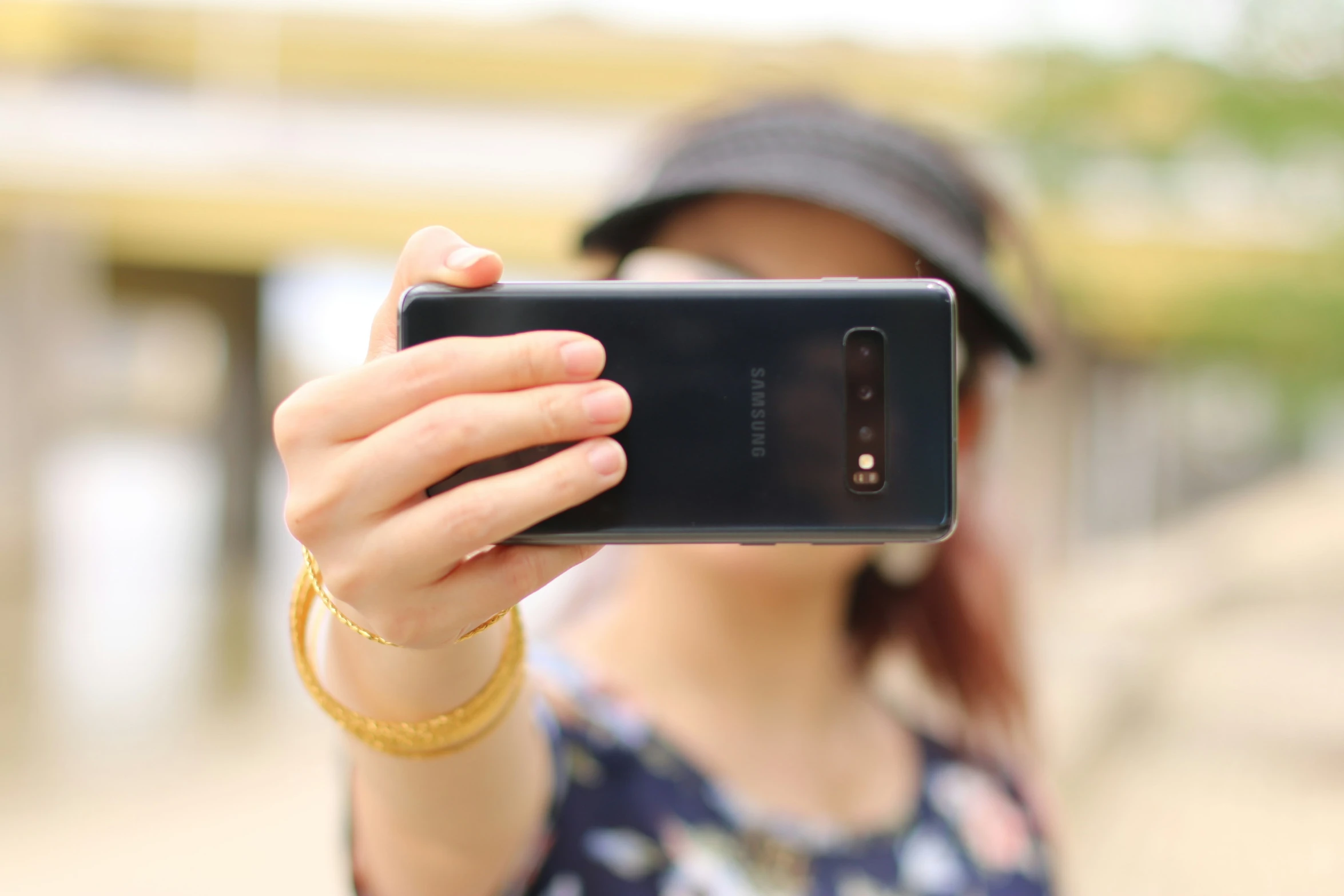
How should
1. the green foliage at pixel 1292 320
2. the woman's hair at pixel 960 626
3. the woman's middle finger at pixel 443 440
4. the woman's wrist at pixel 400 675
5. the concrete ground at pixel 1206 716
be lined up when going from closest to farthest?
the woman's middle finger at pixel 443 440 < the woman's wrist at pixel 400 675 < the woman's hair at pixel 960 626 < the concrete ground at pixel 1206 716 < the green foliage at pixel 1292 320

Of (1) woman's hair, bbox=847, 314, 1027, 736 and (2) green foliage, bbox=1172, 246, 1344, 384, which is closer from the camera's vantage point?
(1) woman's hair, bbox=847, 314, 1027, 736

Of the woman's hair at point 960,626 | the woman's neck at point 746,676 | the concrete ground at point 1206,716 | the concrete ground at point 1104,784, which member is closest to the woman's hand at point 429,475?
the woman's neck at point 746,676

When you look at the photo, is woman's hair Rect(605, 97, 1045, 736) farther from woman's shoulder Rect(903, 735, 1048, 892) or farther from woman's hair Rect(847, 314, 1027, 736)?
woman's shoulder Rect(903, 735, 1048, 892)

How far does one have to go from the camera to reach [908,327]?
80 centimetres

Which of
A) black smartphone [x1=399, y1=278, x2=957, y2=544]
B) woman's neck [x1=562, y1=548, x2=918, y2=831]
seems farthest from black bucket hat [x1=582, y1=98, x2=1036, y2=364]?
woman's neck [x1=562, y1=548, x2=918, y2=831]

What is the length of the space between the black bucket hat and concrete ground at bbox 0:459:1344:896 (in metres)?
0.95

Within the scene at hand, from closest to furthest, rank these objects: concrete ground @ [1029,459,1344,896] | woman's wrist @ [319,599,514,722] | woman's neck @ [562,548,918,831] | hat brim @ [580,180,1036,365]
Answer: woman's wrist @ [319,599,514,722] → hat brim @ [580,180,1036,365] → woman's neck @ [562,548,918,831] → concrete ground @ [1029,459,1344,896]

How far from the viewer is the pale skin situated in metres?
0.65

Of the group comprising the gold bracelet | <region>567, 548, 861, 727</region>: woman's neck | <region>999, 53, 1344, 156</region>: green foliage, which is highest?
<region>999, 53, 1344, 156</region>: green foliage

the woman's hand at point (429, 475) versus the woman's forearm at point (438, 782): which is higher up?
the woman's hand at point (429, 475)

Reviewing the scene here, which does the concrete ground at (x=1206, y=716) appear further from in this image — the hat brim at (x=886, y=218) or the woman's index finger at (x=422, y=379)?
the woman's index finger at (x=422, y=379)

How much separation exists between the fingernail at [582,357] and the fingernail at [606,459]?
5 centimetres

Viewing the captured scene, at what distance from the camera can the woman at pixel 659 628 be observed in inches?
25.7

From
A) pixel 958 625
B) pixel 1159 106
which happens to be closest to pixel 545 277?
pixel 1159 106
